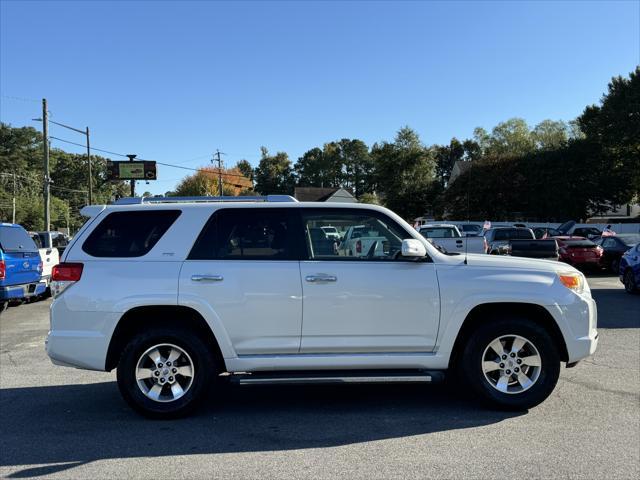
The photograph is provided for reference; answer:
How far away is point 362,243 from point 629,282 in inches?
464

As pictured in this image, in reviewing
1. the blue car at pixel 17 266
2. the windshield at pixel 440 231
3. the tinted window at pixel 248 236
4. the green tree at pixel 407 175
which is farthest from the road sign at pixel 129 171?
the tinted window at pixel 248 236

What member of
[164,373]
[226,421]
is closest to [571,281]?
[226,421]

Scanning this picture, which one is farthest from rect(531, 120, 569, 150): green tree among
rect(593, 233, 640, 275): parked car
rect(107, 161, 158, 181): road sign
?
rect(593, 233, 640, 275): parked car

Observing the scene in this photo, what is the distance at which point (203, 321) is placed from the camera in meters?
4.86

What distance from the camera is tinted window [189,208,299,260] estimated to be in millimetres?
4895

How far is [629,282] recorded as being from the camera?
1383cm

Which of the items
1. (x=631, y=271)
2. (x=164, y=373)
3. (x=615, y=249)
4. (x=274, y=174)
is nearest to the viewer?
(x=164, y=373)

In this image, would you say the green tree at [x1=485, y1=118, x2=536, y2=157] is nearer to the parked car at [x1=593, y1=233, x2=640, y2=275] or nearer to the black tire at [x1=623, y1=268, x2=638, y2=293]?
the parked car at [x1=593, y1=233, x2=640, y2=275]

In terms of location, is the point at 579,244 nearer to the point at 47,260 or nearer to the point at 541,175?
the point at 47,260

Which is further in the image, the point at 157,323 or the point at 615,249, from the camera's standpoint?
the point at 615,249

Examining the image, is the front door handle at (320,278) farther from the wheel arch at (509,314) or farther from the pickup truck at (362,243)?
the wheel arch at (509,314)

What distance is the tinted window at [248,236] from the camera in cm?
489

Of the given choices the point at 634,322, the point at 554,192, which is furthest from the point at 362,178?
the point at 634,322

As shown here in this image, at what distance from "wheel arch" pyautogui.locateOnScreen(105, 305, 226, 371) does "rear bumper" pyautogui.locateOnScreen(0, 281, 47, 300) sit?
774 centimetres
